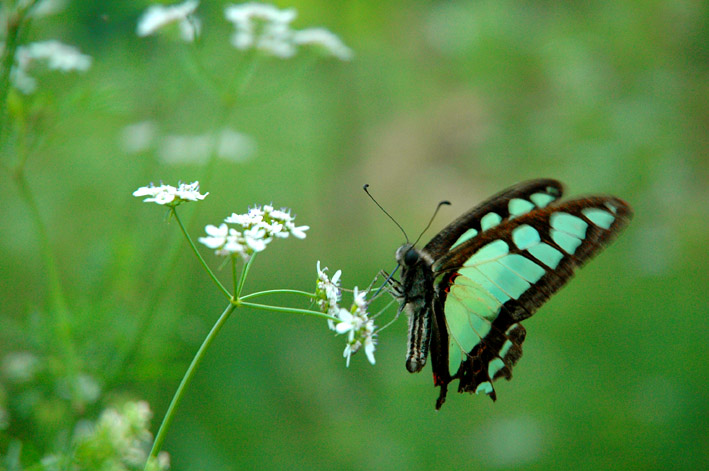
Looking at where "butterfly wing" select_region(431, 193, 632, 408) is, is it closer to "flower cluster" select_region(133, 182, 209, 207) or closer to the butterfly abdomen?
the butterfly abdomen

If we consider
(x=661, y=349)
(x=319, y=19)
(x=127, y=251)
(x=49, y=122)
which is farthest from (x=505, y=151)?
(x=49, y=122)

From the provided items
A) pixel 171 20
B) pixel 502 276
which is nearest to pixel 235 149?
pixel 171 20

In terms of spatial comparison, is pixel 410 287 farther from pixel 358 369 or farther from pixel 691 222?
pixel 691 222

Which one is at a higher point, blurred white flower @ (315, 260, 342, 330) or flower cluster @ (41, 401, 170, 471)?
blurred white flower @ (315, 260, 342, 330)

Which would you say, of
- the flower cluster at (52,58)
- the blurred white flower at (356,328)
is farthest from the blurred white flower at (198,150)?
the blurred white flower at (356,328)

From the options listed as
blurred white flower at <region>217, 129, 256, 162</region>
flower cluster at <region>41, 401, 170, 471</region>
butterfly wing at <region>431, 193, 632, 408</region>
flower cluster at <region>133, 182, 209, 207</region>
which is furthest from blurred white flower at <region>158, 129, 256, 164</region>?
flower cluster at <region>41, 401, 170, 471</region>

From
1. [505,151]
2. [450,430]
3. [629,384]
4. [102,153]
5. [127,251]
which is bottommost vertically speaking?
[102,153]
